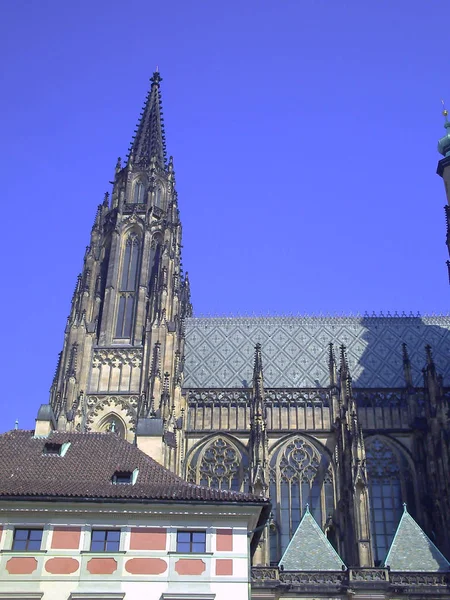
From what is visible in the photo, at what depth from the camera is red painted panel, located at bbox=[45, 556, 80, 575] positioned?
20.4 m

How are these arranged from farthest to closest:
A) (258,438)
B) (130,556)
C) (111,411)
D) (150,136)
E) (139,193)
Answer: (150,136) < (139,193) < (111,411) < (258,438) < (130,556)

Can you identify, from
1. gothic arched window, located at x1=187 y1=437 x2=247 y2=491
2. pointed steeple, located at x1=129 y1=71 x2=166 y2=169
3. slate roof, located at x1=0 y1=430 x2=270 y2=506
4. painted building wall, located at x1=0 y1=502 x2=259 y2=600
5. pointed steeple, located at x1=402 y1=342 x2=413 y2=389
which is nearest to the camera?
painted building wall, located at x1=0 y1=502 x2=259 y2=600

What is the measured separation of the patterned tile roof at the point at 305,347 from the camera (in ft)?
145

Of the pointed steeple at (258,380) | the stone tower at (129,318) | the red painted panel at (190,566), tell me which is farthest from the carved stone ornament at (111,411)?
the red painted panel at (190,566)

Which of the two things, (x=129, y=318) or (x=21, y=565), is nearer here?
(x=21, y=565)

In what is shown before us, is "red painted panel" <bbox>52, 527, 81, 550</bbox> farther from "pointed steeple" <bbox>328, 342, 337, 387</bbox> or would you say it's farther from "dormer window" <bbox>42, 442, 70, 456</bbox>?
"pointed steeple" <bbox>328, 342, 337, 387</bbox>

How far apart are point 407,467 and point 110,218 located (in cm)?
2171

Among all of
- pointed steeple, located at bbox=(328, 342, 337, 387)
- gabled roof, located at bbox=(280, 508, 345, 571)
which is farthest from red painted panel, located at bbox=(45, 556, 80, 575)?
pointed steeple, located at bbox=(328, 342, 337, 387)

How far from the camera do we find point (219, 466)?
39.7m

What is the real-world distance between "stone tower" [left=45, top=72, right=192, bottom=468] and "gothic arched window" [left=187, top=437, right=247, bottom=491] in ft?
8.36

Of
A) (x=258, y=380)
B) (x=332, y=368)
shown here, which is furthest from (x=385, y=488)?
(x=258, y=380)

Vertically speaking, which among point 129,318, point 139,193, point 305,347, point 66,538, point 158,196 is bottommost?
point 66,538

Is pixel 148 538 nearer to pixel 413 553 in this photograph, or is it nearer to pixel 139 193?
pixel 413 553

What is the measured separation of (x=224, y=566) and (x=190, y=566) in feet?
2.99
